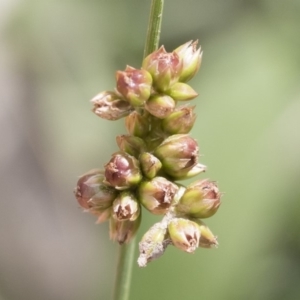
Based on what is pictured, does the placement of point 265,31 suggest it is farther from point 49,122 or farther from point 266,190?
point 49,122

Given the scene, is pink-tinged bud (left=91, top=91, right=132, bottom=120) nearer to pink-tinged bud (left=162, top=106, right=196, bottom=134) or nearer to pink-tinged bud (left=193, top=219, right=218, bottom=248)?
pink-tinged bud (left=162, top=106, right=196, bottom=134)

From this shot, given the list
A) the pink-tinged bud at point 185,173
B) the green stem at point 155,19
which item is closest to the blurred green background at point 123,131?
the pink-tinged bud at point 185,173

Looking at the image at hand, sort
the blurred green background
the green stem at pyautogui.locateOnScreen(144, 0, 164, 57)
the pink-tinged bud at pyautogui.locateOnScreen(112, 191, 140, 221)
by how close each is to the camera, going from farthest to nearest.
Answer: the blurred green background, the pink-tinged bud at pyautogui.locateOnScreen(112, 191, 140, 221), the green stem at pyautogui.locateOnScreen(144, 0, 164, 57)

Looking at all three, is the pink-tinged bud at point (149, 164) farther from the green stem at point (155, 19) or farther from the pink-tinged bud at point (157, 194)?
the green stem at point (155, 19)

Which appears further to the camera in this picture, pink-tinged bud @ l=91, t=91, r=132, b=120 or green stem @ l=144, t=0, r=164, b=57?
pink-tinged bud @ l=91, t=91, r=132, b=120

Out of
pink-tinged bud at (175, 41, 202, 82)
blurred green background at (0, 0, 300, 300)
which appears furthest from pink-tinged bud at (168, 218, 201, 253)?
blurred green background at (0, 0, 300, 300)

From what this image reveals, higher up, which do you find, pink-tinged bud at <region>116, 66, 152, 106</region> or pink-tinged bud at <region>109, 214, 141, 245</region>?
pink-tinged bud at <region>116, 66, 152, 106</region>

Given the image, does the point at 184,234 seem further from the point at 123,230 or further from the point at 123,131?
the point at 123,131

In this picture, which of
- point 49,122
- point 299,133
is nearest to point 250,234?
point 299,133
